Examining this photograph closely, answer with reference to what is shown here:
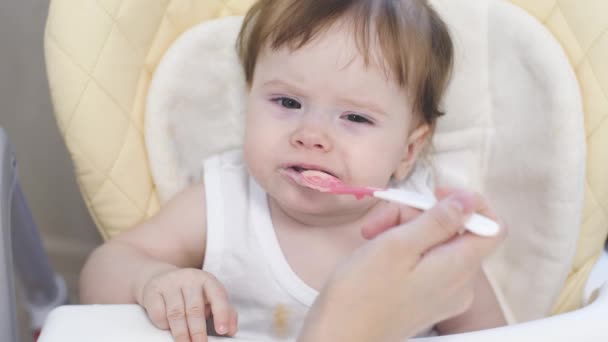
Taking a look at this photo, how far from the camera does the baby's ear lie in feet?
2.79

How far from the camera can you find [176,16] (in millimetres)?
852

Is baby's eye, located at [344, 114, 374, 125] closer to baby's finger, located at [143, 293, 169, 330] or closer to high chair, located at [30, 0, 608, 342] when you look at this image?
high chair, located at [30, 0, 608, 342]

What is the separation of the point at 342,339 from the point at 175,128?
48 cm

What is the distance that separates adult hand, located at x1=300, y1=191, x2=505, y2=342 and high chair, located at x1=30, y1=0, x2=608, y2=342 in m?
0.34

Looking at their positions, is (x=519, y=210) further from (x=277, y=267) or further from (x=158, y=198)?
(x=158, y=198)

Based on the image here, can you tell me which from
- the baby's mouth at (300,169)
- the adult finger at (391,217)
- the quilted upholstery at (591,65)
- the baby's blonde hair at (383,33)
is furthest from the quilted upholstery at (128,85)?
the adult finger at (391,217)

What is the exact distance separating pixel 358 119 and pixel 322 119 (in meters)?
0.05

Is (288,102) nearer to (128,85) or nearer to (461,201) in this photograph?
(128,85)

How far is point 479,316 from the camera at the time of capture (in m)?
0.85

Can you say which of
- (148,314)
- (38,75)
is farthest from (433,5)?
→ (38,75)

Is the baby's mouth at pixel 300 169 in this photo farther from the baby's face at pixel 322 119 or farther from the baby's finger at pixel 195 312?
the baby's finger at pixel 195 312

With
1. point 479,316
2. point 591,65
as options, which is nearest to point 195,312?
point 479,316

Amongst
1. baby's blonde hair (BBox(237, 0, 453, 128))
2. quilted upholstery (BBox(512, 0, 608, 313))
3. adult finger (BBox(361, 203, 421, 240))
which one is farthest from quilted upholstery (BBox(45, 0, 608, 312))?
adult finger (BBox(361, 203, 421, 240))

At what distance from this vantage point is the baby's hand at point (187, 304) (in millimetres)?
578
